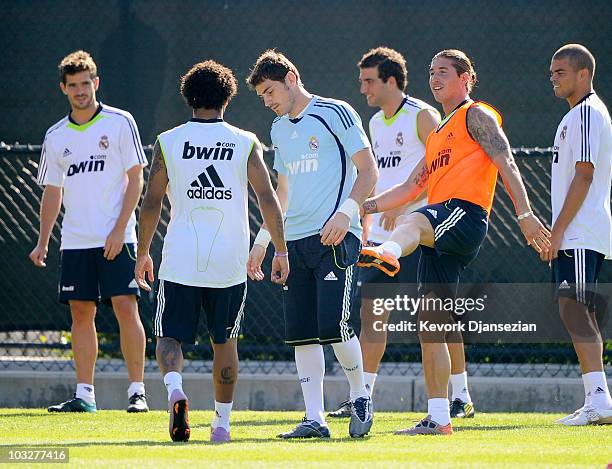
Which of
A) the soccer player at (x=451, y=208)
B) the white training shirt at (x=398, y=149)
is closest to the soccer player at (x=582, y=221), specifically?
the soccer player at (x=451, y=208)

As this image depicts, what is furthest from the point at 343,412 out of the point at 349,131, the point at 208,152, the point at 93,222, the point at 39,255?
the point at 208,152

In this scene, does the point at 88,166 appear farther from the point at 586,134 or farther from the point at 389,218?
the point at 586,134

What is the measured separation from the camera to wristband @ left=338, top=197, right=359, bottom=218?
22.5 feet

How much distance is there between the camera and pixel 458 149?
23.4ft

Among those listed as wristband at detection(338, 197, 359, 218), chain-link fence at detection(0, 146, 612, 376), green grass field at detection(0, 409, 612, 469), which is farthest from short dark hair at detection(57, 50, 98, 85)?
wristband at detection(338, 197, 359, 218)

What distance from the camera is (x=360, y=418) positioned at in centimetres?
707

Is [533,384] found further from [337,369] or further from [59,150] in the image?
[59,150]

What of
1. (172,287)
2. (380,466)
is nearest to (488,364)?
(172,287)

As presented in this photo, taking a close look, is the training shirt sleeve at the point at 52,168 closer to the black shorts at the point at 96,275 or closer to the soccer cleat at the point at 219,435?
the black shorts at the point at 96,275

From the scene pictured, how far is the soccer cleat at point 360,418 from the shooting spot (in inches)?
278

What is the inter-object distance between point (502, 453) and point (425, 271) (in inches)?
50.1

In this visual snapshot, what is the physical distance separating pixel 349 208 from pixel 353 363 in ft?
2.87

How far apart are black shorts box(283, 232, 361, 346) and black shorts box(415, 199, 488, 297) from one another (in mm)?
404

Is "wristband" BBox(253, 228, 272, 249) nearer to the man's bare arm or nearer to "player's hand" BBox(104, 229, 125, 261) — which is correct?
the man's bare arm
